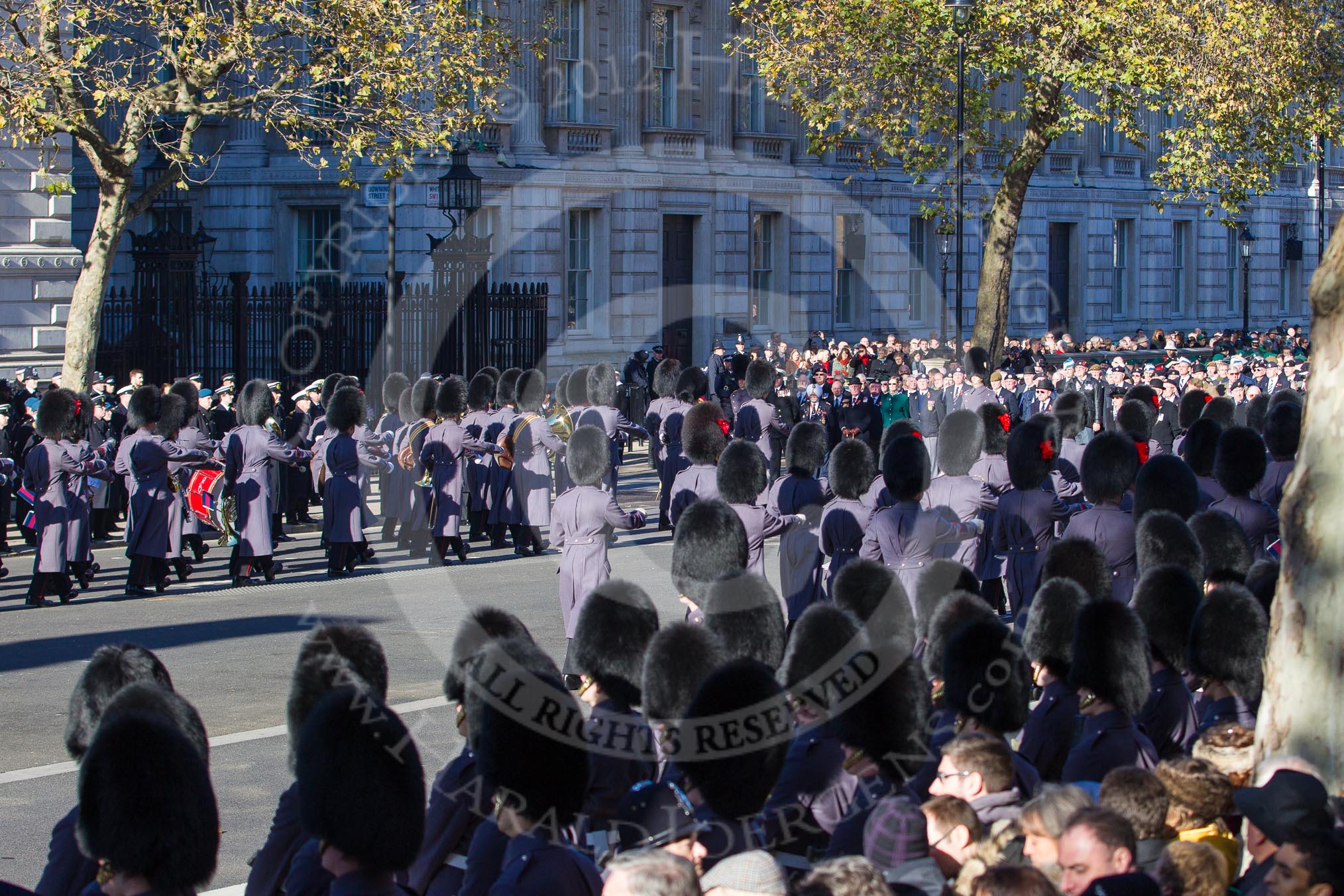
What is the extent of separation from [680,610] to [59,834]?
7.62 m

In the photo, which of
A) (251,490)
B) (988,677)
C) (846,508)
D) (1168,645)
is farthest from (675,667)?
(251,490)

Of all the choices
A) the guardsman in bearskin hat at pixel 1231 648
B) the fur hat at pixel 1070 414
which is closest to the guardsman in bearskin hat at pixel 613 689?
the guardsman in bearskin hat at pixel 1231 648

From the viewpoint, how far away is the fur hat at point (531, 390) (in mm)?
15906

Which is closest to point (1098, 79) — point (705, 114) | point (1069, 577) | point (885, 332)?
point (705, 114)

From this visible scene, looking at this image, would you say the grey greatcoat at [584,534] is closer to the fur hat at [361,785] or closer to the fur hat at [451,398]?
the fur hat at [361,785]

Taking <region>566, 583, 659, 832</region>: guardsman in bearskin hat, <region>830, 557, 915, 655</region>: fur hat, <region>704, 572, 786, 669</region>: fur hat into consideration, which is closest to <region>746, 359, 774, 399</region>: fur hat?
<region>830, 557, 915, 655</region>: fur hat

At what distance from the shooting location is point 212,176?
28078 millimetres

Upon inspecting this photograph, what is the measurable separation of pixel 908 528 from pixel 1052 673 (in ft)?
8.09

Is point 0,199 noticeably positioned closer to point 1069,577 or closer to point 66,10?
point 66,10

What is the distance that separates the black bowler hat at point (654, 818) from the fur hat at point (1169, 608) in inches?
131

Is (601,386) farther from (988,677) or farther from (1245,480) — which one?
(988,677)

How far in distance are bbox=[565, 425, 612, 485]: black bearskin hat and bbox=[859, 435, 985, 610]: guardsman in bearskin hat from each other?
1.58 meters

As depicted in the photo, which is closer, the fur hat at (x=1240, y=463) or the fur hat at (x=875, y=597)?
the fur hat at (x=875, y=597)

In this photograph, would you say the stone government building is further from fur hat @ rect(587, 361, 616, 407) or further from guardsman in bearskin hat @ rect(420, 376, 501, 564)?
guardsman in bearskin hat @ rect(420, 376, 501, 564)
